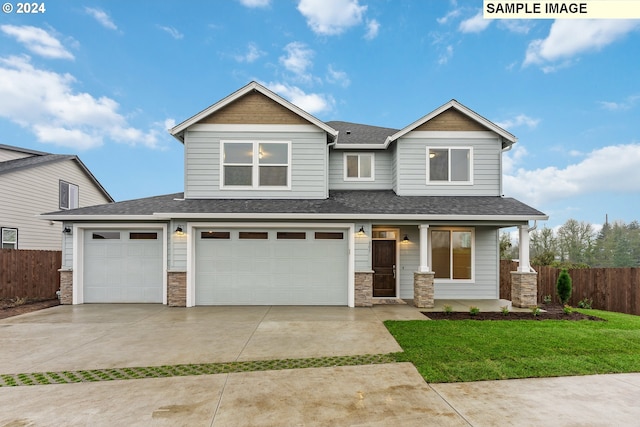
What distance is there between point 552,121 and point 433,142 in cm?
1924

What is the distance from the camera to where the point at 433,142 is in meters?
11.4

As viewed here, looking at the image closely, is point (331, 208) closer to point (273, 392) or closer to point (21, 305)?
point (273, 392)

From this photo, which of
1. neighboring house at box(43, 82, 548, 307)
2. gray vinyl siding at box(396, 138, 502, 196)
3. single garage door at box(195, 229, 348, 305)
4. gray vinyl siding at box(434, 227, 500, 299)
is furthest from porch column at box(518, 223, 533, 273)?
single garage door at box(195, 229, 348, 305)

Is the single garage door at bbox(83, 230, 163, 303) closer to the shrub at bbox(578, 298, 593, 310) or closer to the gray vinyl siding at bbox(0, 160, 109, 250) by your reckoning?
the gray vinyl siding at bbox(0, 160, 109, 250)

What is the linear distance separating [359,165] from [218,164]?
203 inches

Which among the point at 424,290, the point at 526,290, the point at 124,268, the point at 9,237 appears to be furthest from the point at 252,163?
the point at 9,237

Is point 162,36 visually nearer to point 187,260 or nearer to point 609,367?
point 187,260

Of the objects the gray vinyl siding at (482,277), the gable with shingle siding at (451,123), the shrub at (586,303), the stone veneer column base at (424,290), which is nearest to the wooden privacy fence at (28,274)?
the stone veneer column base at (424,290)

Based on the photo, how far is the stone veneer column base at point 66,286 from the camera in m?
10.1

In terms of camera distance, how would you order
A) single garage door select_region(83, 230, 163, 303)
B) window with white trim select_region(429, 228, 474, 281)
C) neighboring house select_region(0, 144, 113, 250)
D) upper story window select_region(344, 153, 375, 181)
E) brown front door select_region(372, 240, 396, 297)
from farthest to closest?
neighboring house select_region(0, 144, 113, 250), upper story window select_region(344, 153, 375, 181), window with white trim select_region(429, 228, 474, 281), brown front door select_region(372, 240, 396, 297), single garage door select_region(83, 230, 163, 303)

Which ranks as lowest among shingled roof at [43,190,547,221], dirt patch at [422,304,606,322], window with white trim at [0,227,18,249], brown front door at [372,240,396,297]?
dirt patch at [422,304,606,322]

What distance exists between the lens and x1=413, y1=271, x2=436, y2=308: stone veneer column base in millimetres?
9547

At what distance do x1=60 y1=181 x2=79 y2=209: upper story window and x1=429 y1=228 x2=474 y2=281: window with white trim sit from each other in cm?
1779

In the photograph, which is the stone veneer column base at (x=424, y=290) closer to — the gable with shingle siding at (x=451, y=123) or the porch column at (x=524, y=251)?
the porch column at (x=524, y=251)
